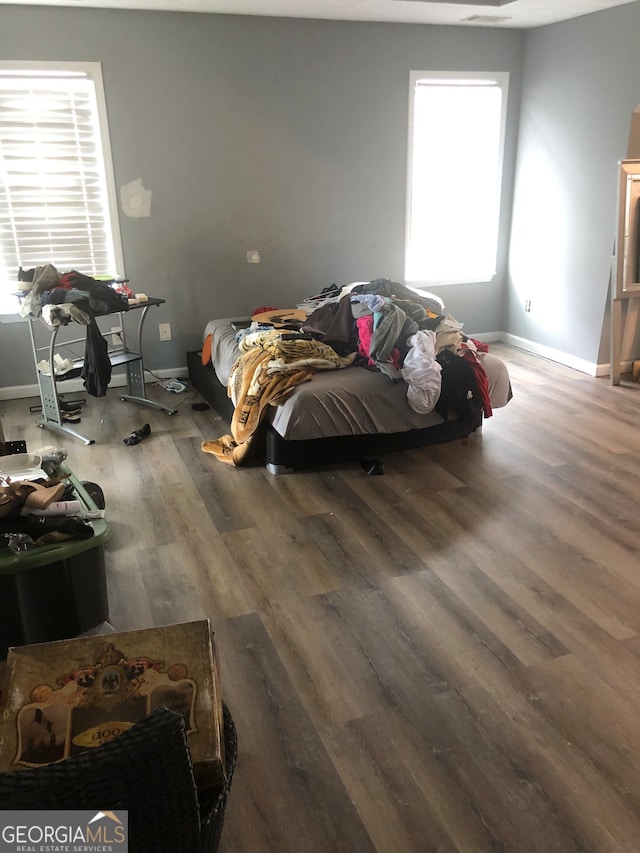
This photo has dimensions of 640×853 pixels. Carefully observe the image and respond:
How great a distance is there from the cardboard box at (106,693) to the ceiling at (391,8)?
12.9 ft

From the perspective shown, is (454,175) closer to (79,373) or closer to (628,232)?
(628,232)

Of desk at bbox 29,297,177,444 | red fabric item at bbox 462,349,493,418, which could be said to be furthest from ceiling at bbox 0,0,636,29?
red fabric item at bbox 462,349,493,418

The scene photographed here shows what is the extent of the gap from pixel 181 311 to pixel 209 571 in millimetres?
2718

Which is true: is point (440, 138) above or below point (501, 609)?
above

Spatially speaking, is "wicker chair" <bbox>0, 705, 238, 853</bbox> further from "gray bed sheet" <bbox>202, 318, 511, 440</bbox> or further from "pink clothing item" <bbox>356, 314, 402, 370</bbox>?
"pink clothing item" <bbox>356, 314, 402, 370</bbox>

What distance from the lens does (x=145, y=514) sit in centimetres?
313

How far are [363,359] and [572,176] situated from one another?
2406mm

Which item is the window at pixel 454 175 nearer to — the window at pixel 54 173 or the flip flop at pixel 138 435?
the window at pixel 54 173

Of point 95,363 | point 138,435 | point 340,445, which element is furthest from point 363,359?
point 95,363

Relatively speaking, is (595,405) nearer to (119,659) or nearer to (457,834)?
(457,834)

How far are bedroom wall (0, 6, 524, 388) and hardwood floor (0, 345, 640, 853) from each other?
1466mm

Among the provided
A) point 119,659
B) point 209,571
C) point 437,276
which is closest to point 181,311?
point 437,276

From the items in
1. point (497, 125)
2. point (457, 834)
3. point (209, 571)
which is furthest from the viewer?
point (497, 125)

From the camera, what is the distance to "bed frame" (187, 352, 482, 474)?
350 cm
